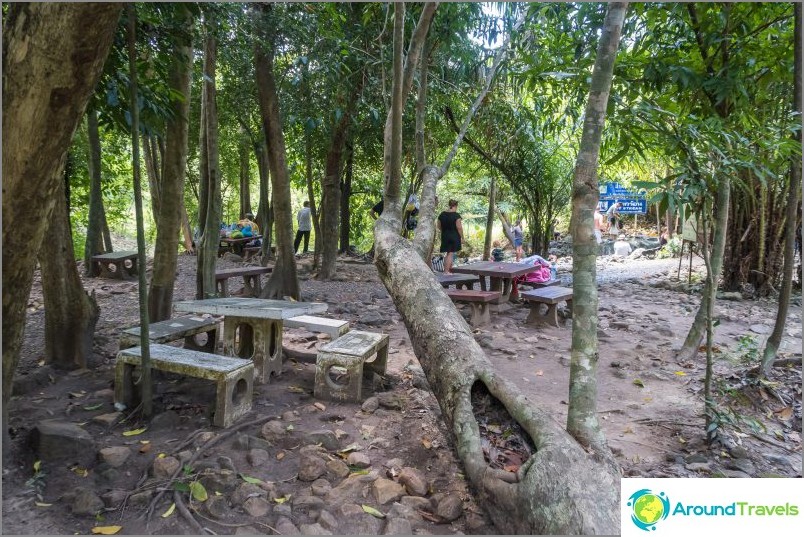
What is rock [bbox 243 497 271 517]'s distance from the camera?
2207 mm

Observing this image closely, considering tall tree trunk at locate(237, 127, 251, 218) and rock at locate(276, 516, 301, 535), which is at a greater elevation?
tall tree trunk at locate(237, 127, 251, 218)

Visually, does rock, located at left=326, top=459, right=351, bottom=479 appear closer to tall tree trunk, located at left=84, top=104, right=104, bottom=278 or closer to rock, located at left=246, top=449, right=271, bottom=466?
rock, located at left=246, top=449, right=271, bottom=466

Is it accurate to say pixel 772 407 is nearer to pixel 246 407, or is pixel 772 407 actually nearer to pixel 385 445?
pixel 385 445

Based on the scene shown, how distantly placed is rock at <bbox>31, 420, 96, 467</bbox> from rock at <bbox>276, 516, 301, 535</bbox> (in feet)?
3.52

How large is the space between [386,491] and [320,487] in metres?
A: 0.31

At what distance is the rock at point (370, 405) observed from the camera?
337 cm

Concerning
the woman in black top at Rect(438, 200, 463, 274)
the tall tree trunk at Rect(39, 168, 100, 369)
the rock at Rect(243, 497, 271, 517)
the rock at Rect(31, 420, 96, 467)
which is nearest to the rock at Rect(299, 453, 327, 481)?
the rock at Rect(243, 497, 271, 517)

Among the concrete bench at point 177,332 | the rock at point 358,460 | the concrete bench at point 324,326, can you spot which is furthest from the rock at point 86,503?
the concrete bench at point 324,326

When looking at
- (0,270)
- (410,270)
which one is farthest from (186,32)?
(0,270)

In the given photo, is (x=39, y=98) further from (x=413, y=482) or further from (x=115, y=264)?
(x=115, y=264)

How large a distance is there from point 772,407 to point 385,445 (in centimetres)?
287

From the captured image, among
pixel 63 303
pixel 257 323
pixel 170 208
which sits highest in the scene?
pixel 170 208

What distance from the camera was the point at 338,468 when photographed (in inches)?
101

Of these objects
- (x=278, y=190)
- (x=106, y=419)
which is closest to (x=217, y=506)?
(x=106, y=419)
